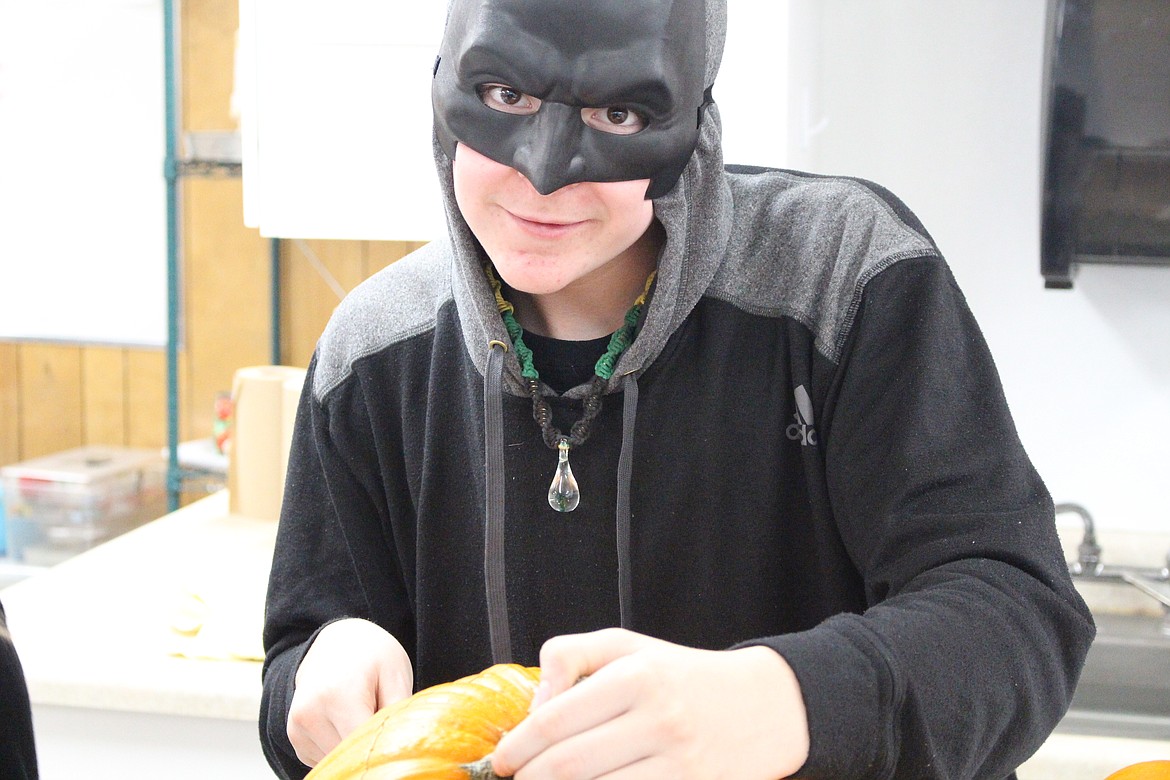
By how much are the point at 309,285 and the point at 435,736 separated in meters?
1.93

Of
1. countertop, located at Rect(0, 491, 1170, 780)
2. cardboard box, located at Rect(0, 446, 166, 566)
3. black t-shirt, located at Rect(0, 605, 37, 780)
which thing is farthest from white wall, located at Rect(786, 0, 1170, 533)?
cardboard box, located at Rect(0, 446, 166, 566)

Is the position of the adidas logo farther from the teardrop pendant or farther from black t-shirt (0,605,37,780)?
black t-shirt (0,605,37,780)

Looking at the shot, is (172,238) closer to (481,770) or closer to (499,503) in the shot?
(499,503)

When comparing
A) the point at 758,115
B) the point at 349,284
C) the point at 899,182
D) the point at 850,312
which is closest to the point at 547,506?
the point at 850,312

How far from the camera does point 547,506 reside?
3.15 ft

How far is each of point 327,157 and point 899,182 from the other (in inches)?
33.8

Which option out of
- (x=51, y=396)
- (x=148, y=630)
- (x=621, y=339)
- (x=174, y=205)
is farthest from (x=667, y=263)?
(x=51, y=396)

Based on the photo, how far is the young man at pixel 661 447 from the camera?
726mm

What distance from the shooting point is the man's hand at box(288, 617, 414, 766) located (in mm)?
757

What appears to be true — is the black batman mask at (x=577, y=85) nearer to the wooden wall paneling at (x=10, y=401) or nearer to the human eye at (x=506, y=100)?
the human eye at (x=506, y=100)

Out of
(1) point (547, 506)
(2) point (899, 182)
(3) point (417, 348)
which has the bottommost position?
(1) point (547, 506)

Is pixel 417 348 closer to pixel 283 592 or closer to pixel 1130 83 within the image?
pixel 283 592

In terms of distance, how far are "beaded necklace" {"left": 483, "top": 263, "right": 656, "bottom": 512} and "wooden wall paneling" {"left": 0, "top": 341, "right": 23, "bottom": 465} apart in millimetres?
2098

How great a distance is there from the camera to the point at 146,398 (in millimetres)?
2625
